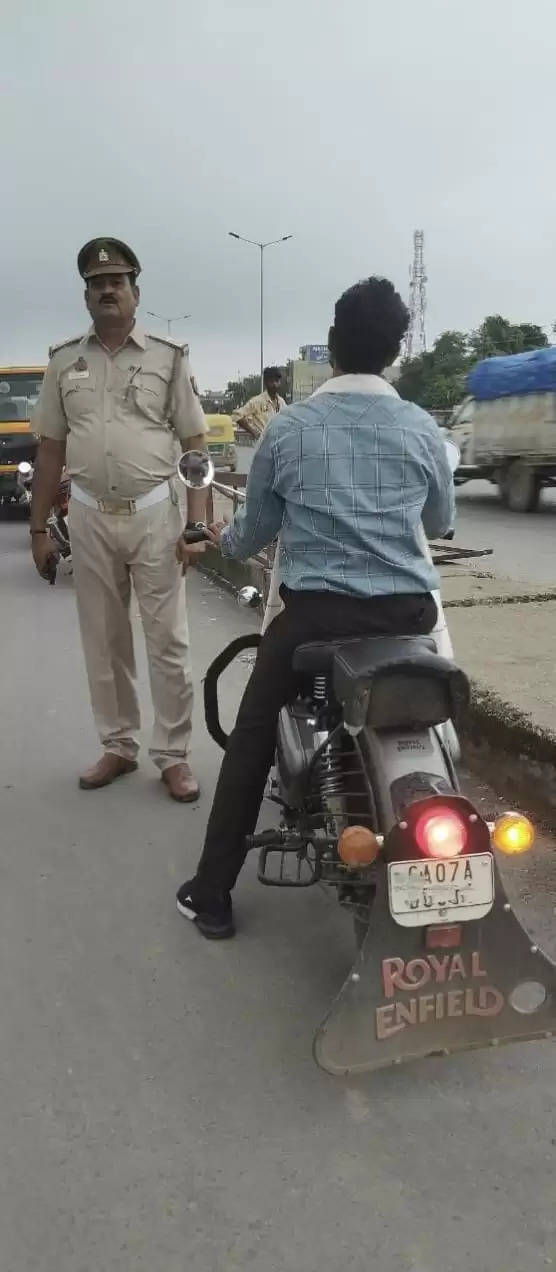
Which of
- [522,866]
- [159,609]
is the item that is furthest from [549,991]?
[159,609]

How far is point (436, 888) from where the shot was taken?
2.13 meters

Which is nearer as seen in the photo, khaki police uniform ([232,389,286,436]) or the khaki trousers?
the khaki trousers

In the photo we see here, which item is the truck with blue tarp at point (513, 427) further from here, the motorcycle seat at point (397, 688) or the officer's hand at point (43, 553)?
the motorcycle seat at point (397, 688)

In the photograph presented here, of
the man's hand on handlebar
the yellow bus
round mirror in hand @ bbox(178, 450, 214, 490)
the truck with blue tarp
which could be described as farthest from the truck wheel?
round mirror in hand @ bbox(178, 450, 214, 490)

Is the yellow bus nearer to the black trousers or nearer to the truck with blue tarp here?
the truck with blue tarp

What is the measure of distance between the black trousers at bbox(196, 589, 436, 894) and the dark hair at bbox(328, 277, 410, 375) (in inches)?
23.2

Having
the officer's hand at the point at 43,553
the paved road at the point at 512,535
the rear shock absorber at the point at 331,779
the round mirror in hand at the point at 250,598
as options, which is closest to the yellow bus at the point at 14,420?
the paved road at the point at 512,535

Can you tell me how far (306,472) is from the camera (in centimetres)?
252

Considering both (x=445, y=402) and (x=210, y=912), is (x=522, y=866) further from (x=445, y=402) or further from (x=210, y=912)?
(x=445, y=402)

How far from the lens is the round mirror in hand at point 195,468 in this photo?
3.21 m

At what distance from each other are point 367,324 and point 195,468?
0.87 meters

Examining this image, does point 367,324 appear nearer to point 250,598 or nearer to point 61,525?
point 250,598

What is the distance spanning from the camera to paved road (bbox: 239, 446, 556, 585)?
1008cm

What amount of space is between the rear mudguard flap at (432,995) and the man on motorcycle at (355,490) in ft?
2.36
